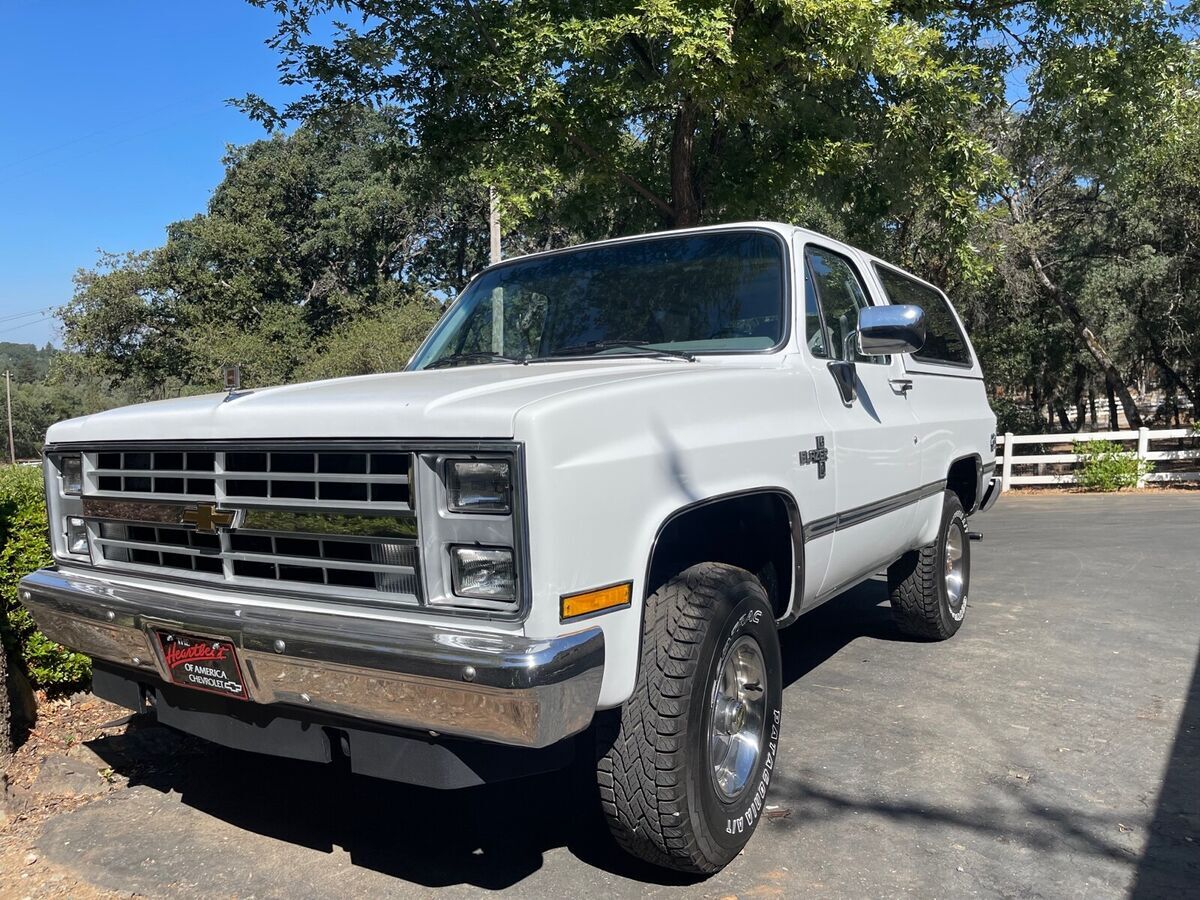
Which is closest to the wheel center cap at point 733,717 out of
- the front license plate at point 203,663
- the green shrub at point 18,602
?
the front license plate at point 203,663

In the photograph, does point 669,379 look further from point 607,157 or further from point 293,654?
point 607,157

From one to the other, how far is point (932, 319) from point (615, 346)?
8.92 ft

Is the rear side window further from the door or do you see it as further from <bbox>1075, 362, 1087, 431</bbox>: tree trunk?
<bbox>1075, 362, 1087, 431</bbox>: tree trunk

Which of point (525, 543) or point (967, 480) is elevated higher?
point (525, 543)

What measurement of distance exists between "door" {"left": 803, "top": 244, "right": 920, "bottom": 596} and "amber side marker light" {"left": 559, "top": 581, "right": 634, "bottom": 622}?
1266 millimetres

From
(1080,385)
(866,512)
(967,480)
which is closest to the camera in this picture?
(866,512)

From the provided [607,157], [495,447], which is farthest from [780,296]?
[607,157]

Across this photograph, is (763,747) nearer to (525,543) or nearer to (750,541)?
(750,541)

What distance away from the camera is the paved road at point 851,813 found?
2.96 metres

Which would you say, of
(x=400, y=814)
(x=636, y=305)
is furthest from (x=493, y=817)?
(x=636, y=305)

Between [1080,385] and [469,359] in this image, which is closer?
[469,359]

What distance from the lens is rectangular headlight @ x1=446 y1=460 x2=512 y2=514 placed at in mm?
2287

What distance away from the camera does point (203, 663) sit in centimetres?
268

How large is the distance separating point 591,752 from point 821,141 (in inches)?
278
